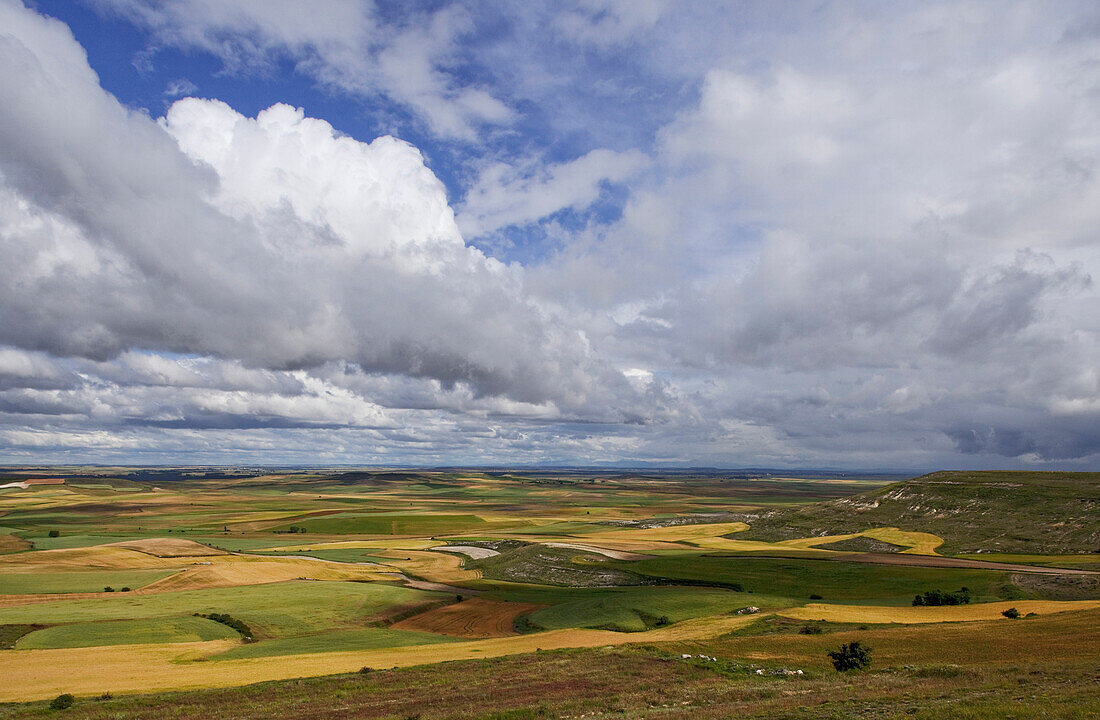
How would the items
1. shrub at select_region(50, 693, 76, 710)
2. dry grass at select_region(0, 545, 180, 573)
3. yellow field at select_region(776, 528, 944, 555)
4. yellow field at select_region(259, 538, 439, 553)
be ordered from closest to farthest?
shrub at select_region(50, 693, 76, 710) → dry grass at select_region(0, 545, 180, 573) → yellow field at select_region(776, 528, 944, 555) → yellow field at select_region(259, 538, 439, 553)

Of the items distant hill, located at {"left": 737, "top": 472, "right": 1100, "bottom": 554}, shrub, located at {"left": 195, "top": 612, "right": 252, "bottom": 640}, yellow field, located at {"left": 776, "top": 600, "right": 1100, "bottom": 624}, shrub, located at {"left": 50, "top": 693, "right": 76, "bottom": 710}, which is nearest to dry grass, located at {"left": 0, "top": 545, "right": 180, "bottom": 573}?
shrub, located at {"left": 195, "top": 612, "right": 252, "bottom": 640}

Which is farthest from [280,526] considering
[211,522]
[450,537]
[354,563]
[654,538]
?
[654,538]

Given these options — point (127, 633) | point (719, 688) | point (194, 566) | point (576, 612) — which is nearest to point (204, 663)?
point (127, 633)

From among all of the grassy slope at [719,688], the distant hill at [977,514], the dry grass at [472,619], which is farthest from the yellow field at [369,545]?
the grassy slope at [719,688]

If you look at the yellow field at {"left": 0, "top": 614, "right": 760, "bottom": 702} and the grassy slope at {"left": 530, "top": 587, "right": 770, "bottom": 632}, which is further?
the grassy slope at {"left": 530, "top": 587, "right": 770, "bottom": 632}

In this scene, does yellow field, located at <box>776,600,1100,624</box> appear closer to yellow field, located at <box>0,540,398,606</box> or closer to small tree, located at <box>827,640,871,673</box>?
small tree, located at <box>827,640,871,673</box>

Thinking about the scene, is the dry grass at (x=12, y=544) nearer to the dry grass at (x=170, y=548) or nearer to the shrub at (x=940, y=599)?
the dry grass at (x=170, y=548)

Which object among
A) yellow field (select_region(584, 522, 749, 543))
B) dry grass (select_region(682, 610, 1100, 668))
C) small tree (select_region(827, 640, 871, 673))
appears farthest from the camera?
yellow field (select_region(584, 522, 749, 543))
